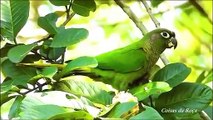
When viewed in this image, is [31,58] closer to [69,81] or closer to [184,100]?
[69,81]

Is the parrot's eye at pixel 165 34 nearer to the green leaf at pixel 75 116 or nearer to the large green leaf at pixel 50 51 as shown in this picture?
the large green leaf at pixel 50 51

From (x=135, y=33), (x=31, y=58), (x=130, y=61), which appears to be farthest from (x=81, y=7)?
(x=135, y=33)

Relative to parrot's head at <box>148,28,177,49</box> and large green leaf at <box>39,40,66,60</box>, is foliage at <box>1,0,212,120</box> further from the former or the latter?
parrot's head at <box>148,28,177,49</box>

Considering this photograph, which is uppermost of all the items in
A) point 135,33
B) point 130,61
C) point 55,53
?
point 55,53

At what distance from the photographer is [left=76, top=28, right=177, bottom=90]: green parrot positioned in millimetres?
1092

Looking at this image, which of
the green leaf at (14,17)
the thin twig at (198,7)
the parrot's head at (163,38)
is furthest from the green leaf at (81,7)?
the thin twig at (198,7)

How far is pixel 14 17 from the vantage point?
37.5 inches

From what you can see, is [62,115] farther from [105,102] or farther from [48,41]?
[48,41]

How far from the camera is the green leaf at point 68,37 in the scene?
2.83ft

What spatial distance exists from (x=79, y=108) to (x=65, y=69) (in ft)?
0.65

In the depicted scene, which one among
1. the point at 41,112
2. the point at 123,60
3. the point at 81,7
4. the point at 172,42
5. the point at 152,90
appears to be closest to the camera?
the point at 41,112

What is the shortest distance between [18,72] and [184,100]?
0.32 metres

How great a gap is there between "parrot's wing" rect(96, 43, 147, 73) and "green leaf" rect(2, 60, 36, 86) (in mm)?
249

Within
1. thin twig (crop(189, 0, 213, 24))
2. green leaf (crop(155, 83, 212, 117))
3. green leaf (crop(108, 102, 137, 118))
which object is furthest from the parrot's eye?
green leaf (crop(108, 102, 137, 118))
